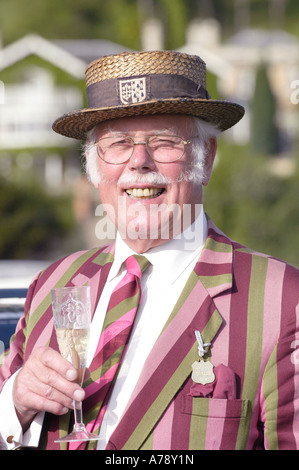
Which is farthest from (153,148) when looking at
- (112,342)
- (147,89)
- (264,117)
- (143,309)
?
(264,117)

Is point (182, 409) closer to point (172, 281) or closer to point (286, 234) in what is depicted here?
point (172, 281)

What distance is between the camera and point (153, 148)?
308cm

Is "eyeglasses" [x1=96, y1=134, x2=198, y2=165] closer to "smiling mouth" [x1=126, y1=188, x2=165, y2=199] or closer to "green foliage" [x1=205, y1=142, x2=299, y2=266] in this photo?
"smiling mouth" [x1=126, y1=188, x2=165, y2=199]

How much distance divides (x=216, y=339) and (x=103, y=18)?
174ft

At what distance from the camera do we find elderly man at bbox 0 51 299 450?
9.05 feet

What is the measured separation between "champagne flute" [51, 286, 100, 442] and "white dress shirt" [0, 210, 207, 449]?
269 mm

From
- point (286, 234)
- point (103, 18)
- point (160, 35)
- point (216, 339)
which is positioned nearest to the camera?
point (216, 339)

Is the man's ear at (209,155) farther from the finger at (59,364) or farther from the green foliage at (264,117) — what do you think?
the green foliage at (264,117)

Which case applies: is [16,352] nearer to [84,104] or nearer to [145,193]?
[145,193]

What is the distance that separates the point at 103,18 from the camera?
177ft

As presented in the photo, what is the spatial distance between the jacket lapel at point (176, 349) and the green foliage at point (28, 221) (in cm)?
2496

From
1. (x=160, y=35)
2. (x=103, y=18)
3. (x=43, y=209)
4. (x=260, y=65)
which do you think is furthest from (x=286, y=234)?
(x=103, y=18)

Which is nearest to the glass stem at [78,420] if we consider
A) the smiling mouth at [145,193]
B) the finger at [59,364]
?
the finger at [59,364]

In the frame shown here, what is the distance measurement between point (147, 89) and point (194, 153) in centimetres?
30
